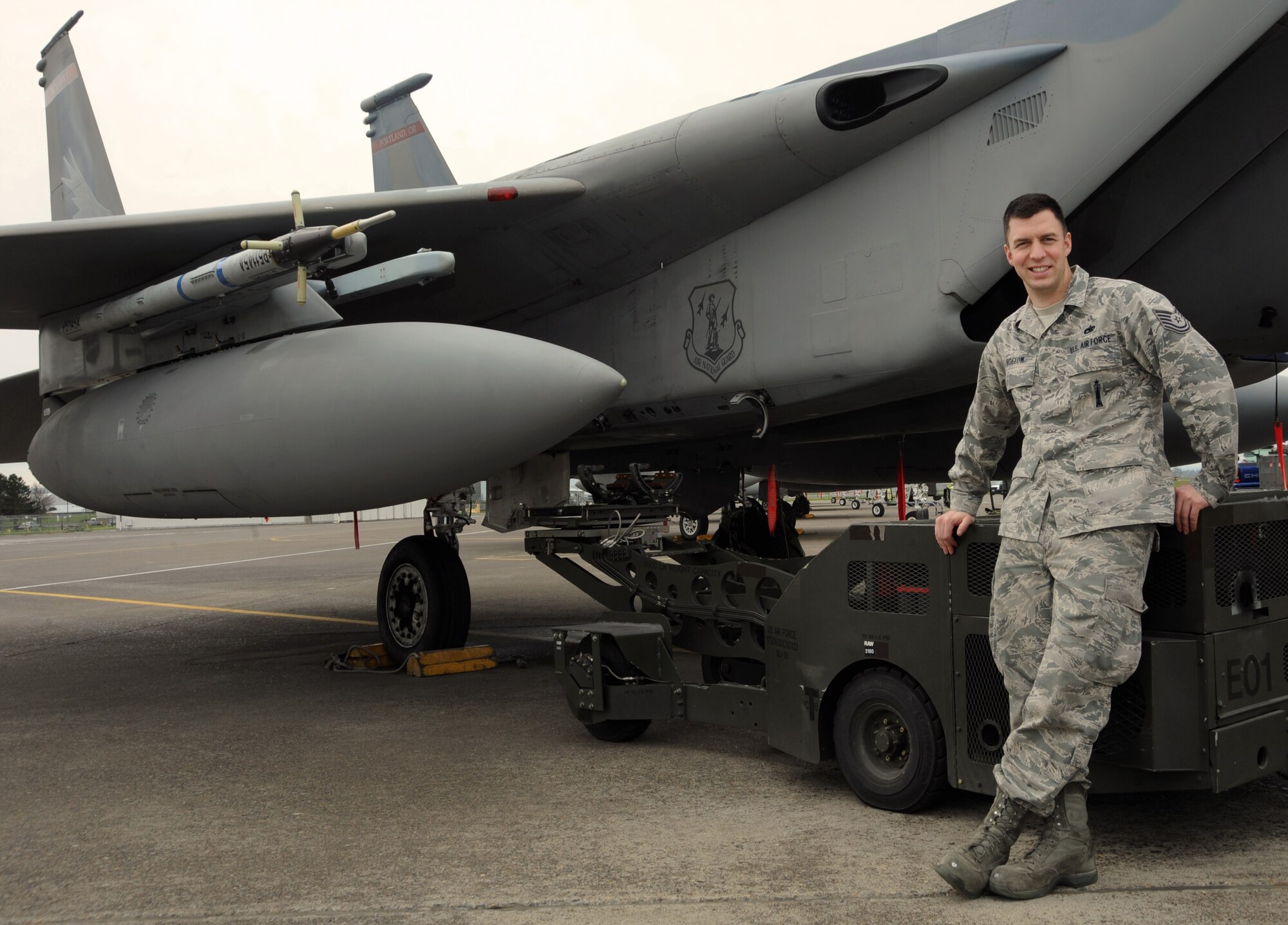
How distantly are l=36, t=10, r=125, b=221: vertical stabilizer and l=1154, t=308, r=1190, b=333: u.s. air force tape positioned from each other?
886cm

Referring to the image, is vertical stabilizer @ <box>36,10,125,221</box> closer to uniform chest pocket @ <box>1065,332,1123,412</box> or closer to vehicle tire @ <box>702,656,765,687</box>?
vehicle tire @ <box>702,656,765,687</box>

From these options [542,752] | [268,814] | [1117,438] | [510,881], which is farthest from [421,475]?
[1117,438]

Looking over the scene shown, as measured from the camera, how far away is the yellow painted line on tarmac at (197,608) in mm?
10469

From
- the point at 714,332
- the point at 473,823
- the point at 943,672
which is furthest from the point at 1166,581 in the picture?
the point at 714,332

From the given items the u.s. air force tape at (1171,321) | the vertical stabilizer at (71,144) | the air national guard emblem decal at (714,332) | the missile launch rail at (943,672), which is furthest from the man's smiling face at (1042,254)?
the vertical stabilizer at (71,144)

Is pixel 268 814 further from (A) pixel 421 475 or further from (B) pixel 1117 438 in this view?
(B) pixel 1117 438

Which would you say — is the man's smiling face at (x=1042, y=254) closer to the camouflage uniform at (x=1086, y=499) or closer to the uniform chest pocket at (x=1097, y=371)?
the camouflage uniform at (x=1086, y=499)

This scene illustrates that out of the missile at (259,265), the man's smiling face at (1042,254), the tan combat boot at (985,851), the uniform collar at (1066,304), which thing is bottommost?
the tan combat boot at (985,851)

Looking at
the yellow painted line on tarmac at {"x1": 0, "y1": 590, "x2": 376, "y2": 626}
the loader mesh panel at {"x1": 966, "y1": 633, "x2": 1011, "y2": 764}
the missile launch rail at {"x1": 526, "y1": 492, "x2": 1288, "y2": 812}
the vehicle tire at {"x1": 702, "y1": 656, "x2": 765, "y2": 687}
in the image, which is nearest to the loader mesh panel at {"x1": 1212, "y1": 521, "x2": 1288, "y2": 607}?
the missile launch rail at {"x1": 526, "y1": 492, "x2": 1288, "y2": 812}

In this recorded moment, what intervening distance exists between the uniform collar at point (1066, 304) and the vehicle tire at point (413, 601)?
16.7 ft

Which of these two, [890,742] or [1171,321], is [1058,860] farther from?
[1171,321]

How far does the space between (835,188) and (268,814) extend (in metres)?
4.10

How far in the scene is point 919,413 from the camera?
7.41 m

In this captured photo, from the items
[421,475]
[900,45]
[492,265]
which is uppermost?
[900,45]
